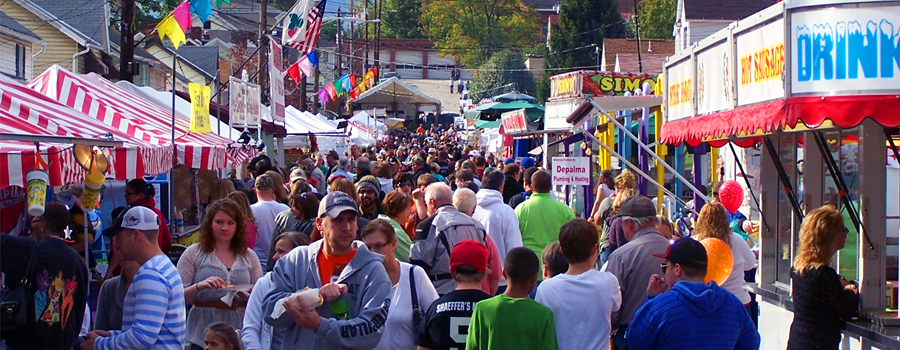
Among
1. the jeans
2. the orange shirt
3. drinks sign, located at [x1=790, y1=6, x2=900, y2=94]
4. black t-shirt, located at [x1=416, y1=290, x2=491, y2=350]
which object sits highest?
drinks sign, located at [x1=790, y1=6, x2=900, y2=94]

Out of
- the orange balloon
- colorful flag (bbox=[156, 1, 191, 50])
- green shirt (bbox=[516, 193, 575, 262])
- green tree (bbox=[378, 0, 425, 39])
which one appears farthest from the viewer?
green tree (bbox=[378, 0, 425, 39])

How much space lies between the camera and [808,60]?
5289 mm

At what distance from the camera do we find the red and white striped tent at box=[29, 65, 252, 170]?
10.5m

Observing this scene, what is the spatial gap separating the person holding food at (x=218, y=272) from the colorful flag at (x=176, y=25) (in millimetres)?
9322

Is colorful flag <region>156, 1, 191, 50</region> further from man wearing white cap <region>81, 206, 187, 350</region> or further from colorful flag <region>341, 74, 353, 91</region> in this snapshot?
colorful flag <region>341, 74, 353, 91</region>

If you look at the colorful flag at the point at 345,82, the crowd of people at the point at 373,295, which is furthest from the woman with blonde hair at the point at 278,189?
the colorful flag at the point at 345,82

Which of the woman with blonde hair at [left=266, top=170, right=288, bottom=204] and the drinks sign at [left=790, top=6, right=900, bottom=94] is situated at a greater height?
the drinks sign at [left=790, top=6, right=900, bottom=94]

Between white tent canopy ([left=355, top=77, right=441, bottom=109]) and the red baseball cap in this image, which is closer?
the red baseball cap

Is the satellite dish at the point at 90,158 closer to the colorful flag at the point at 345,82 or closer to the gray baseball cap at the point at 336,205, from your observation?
the gray baseball cap at the point at 336,205

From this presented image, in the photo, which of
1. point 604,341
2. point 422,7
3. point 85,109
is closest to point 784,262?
point 604,341

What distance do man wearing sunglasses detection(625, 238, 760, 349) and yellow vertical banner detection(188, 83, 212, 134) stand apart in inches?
325

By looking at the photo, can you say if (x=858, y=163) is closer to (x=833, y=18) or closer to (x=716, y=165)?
(x=833, y=18)

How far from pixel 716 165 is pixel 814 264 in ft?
36.8

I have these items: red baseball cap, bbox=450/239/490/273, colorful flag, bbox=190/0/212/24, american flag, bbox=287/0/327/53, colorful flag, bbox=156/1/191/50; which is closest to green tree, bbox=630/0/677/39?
american flag, bbox=287/0/327/53
